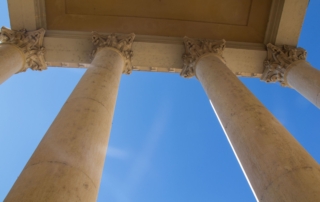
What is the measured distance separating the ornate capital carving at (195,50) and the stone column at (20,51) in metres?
17.7

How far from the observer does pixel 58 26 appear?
39.6 m

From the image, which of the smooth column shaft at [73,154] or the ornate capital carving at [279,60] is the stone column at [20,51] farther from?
the ornate capital carving at [279,60]

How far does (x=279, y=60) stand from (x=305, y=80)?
6.42 metres

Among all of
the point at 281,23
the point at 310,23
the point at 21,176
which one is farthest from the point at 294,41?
the point at 310,23

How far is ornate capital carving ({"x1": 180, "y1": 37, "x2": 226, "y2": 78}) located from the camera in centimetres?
3412

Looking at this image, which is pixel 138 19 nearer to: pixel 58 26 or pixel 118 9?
pixel 118 9

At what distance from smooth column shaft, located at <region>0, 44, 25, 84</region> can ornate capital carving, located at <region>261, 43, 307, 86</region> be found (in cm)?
2958

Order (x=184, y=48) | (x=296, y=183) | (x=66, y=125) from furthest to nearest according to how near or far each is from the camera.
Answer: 1. (x=184, y=48)
2. (x=66, y=125)
3. (x=296, y=183)

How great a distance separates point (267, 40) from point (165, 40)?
1395cm

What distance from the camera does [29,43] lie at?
113 feet

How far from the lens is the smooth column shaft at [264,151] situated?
1312cm

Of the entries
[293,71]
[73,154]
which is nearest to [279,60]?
[293,71]

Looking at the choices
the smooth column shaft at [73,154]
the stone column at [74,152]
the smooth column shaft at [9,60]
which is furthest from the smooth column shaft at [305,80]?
the smooth column shaft at [9,60]

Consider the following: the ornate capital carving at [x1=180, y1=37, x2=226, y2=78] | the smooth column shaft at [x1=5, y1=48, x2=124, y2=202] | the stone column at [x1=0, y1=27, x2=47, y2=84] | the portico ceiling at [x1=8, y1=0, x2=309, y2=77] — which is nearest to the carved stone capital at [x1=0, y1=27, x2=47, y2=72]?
the stone column at [x1=0, y1=27, x2=47, y2=84]
